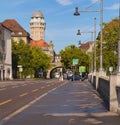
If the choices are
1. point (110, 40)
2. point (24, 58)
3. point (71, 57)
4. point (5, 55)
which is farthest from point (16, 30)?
point (110, 40)

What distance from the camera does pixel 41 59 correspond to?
14350 cm

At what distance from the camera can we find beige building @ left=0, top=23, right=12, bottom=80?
114756 millimetres

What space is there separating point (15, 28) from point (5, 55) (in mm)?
62805

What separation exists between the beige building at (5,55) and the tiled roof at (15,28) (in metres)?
54.5

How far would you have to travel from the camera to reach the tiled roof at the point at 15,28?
178 m

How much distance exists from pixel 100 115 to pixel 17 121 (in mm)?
3180

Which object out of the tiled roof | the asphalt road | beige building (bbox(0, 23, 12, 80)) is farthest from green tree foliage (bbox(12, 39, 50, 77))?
the asphalt road

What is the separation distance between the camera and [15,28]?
181 m

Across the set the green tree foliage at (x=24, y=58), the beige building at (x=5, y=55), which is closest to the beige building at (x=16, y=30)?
the green tree foliage at (x=24, y=58)

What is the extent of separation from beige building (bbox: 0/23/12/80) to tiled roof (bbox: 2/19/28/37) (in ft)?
179

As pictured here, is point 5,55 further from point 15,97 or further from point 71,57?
point 15,97

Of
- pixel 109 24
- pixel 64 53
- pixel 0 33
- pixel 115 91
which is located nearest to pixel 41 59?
Answer: pixel 64 53

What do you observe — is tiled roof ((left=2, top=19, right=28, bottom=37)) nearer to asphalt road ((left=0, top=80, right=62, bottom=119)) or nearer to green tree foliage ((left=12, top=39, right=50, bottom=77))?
green tree foliage ((left=12, top=39, right=50, bottom=77))

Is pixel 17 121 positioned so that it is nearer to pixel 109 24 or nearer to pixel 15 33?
pixel 109 24
